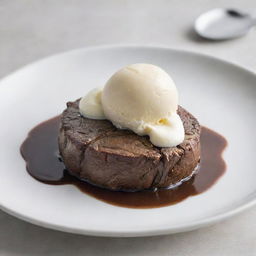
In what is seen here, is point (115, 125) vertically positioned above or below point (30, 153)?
above

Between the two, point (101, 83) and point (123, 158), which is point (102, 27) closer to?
point (101, 83)

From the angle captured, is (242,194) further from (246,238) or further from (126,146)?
(126,146)

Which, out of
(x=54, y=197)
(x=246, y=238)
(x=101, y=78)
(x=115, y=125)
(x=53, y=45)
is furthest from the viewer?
(x=53, y=45)

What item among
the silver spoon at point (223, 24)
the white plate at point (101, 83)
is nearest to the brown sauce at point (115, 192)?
the white plate at point (101, 83)

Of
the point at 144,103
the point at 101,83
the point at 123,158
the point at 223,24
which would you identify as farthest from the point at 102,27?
the point at 123,158

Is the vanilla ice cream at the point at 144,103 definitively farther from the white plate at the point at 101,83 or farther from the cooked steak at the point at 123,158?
the white plate at the point at 101,83

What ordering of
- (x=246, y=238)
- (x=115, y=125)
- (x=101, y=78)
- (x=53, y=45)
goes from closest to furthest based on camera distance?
(x=246, y=238) → (x=115, y=125) → (x=101, y=78) → (x=53, y=45)

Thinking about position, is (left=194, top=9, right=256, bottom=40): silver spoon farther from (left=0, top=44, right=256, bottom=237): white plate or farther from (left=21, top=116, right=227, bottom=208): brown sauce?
(left=21, top=116, right=227, bottom=208): brown sauce

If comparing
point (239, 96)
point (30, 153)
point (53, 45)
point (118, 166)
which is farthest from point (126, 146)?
point (53, 45)
